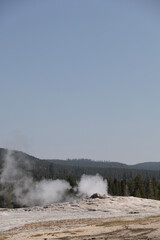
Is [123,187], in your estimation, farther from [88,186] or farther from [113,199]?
[113,199]

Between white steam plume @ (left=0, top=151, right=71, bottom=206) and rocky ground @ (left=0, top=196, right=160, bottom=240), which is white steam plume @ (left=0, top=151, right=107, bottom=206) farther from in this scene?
rocky ground @ (left=0, top=196, right=160, bottom=240)

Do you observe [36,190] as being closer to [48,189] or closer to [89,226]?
[48,189]

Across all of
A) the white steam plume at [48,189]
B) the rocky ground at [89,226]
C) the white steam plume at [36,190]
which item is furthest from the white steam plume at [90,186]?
the rocky ground at [89,226]

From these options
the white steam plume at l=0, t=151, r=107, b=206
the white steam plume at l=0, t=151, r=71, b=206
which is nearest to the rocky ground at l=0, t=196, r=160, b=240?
the white steam plume at l=0, t=151, r=107, b=206

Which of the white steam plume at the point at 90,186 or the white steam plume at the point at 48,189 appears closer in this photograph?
the white steam plume at the point at 90,186

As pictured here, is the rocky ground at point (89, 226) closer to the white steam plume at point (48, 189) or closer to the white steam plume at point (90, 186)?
the white steam plume at point (90, 186)

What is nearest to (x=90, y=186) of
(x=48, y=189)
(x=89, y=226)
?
(x=48, y=189)

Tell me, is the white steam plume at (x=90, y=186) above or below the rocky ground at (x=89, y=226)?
above

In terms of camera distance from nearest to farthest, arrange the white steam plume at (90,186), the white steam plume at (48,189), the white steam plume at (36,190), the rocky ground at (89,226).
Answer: the rocky ground at (89,226) → the white steam plume at (90,186) → the white steam plume at (48,189) → the white steam plume at (36,190)

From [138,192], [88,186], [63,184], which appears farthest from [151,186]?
[63,184]

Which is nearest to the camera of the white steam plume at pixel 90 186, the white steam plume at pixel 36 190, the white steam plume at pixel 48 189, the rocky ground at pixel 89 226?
the rocky ground at pixel 89 226

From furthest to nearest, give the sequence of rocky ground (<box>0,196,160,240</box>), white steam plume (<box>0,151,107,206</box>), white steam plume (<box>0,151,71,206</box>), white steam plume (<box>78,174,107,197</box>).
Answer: white steam plume (<box>0,151,71,206</box>)
white steam plume (<box>0,151,107,206</box>)
white steam plume (<box>78,174,107,197</box>)
rocky ground (<box>0,196,160,240</box>)

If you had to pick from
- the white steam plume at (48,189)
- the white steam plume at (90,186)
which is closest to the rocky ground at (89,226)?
the white steam plume at (90,186)

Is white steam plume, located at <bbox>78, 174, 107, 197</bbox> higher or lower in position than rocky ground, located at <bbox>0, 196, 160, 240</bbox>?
higher
